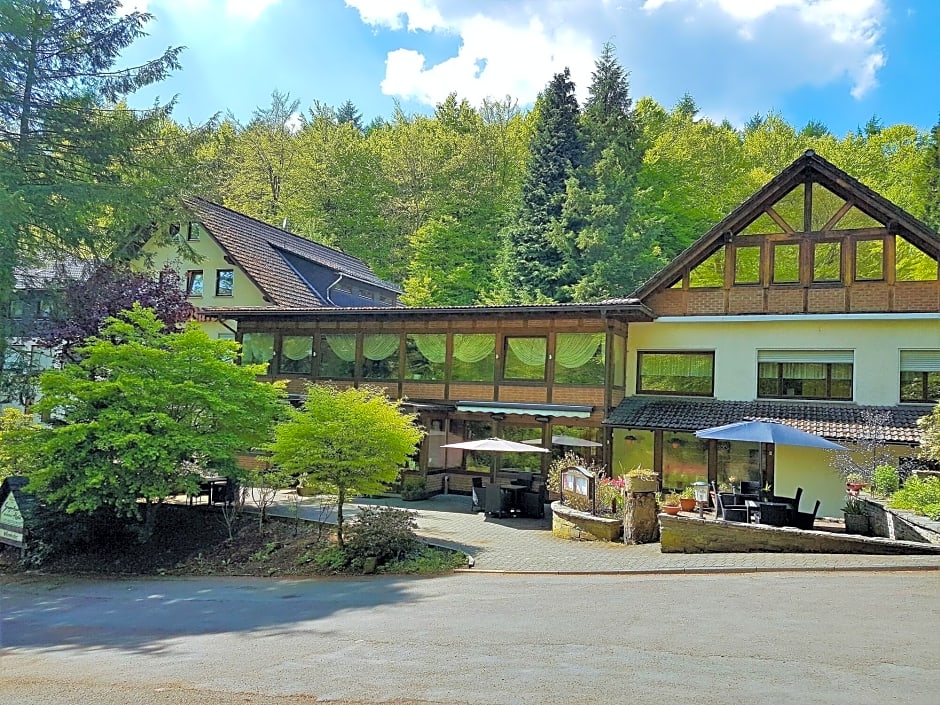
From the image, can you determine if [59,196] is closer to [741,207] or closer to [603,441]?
[603,441]

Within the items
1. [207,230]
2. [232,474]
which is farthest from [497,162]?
[232,474]

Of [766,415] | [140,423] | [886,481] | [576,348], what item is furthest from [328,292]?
[886,481]

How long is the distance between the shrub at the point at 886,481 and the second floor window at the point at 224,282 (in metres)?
22.8

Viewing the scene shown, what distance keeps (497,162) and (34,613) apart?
36357mm

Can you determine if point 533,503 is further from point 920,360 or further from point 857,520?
point 920,360

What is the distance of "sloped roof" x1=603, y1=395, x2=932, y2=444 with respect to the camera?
17.4m

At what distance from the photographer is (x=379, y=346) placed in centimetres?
2311

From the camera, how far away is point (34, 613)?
35.0 ft

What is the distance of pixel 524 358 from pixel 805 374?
7596mm

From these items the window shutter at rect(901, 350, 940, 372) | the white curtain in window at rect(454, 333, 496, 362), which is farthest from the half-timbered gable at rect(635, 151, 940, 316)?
the white curtain in window at rect(454, 333, 496, 362)

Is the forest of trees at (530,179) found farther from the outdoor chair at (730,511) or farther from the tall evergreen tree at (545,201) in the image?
the outdoor chair at (730,511)

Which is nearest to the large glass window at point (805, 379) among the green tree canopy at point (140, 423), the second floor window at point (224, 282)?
the green tree canopy at point (140, 423)

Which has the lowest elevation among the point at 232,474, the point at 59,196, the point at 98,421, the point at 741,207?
the point at 232,474

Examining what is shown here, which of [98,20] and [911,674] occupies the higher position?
[98,20]
